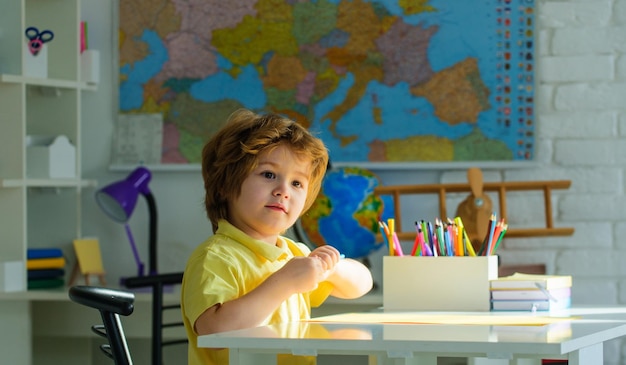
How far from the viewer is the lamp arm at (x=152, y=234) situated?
3064 mm

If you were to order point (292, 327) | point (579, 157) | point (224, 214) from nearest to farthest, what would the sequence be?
1. point (292, 327)
2. point (224, 214)
3. point (579, 157)

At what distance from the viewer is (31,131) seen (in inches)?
126

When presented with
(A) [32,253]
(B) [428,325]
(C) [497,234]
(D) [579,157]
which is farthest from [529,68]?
(B) [428,325]

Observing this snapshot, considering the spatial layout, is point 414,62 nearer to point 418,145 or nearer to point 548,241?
point 418,145

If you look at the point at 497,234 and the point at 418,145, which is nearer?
the point at 497,234

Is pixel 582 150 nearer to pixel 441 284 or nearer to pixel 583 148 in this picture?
pixel 583 148

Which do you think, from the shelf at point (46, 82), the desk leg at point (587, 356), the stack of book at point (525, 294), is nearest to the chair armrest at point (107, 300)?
the desk leg at point (587, 356)

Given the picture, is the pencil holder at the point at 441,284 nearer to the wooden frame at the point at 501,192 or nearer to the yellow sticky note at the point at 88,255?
the wooden frame at the point at 501,192

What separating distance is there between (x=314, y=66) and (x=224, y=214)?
5.13ft

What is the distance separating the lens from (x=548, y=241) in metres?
3.00

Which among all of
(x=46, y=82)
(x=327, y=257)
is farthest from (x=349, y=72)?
(x=327, y=257)

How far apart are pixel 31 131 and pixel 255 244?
1.84 metres

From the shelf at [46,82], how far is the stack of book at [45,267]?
1.56 feet

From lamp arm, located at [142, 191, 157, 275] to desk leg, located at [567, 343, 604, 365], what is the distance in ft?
5.83
